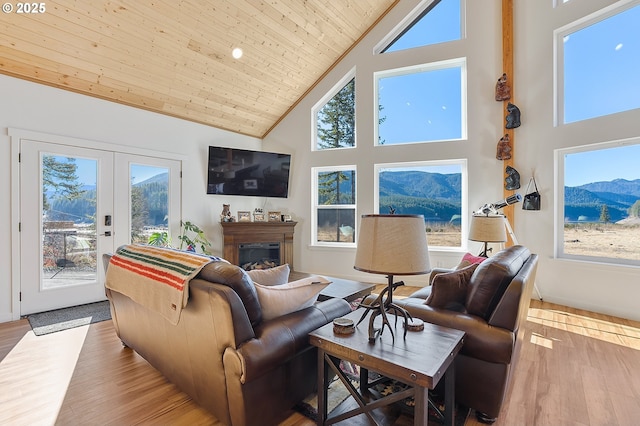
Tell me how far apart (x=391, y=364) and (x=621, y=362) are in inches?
98.2

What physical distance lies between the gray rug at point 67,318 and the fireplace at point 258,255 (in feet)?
6.77

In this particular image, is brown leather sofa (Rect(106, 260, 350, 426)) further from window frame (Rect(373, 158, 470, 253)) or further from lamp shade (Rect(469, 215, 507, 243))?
window frame (Rect(373, 158, 470, 253))

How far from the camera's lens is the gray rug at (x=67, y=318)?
123 inches

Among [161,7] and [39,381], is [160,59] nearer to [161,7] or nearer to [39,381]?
[161,7]

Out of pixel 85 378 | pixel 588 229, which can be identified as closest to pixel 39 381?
pixel 85 378

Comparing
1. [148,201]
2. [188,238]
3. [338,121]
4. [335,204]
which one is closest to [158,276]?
[148,201]

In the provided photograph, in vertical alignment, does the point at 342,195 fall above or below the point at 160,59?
below

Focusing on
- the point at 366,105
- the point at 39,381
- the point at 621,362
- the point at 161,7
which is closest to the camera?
the point at 39,381

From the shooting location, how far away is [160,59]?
3.87 meters

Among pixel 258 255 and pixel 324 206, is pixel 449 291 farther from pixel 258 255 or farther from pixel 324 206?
pixel 258 255

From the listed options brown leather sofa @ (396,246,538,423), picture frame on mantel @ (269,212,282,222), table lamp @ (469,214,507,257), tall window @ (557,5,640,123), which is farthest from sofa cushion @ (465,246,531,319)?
picture frame on mantel @ (269,212,282,222)

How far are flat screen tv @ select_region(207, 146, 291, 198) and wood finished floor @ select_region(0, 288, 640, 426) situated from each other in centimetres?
281

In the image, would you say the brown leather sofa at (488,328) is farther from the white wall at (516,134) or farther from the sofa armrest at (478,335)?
the white wall at (516,134)

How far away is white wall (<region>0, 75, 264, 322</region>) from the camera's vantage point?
10.8ft
